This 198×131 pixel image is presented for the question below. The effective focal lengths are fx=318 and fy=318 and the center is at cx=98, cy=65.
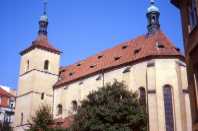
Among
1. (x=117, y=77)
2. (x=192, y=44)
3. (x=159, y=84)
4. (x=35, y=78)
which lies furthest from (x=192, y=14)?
(x=35, y=78)

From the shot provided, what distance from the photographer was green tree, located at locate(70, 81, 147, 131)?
28.3m

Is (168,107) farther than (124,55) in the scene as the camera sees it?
No

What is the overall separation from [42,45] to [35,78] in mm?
5212

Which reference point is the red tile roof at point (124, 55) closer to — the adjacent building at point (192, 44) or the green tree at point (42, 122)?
the green tree at point (42, 122)

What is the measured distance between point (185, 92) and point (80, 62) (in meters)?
20.7

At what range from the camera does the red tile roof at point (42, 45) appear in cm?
4694

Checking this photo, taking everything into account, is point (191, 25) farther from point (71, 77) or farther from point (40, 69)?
point (40, 69)

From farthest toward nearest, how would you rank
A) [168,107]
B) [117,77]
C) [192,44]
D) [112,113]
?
[117,77] → [168,107] → [112,113] → [192,44]

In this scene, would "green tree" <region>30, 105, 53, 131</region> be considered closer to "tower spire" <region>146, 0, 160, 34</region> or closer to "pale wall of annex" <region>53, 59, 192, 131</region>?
"pale wall of annex" <region>53, 59, 192, 131</region>

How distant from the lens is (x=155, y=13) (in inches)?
1597

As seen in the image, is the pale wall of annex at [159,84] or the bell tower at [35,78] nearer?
the pale wall of annex at [159,84]

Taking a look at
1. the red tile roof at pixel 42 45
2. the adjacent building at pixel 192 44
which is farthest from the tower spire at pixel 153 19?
the adjacent building at pixel 192 44

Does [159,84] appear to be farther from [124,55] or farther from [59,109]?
[59,109]

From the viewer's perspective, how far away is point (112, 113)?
28.5 m
